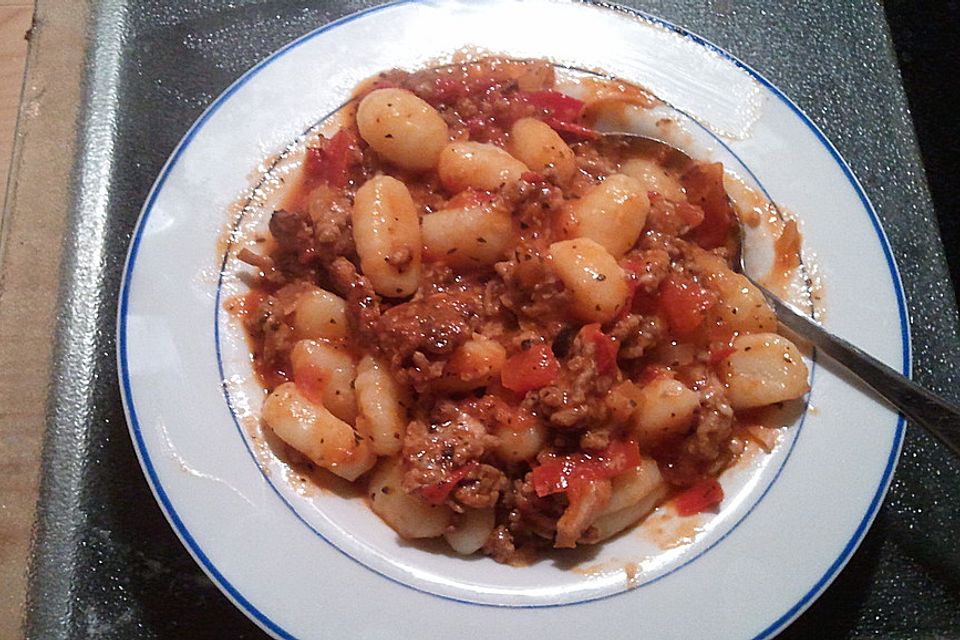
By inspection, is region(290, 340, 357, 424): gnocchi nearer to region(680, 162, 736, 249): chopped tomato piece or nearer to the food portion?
the food portion

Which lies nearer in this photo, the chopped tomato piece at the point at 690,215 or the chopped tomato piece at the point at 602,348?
the chopped tomato piece at the point at 602,348

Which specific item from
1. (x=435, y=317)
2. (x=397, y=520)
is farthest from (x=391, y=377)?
(x=397, y=520)

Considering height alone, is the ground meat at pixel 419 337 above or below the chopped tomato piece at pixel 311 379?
above

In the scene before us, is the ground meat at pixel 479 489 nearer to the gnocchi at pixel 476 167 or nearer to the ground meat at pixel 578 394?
the ground meat at pixel 578 394

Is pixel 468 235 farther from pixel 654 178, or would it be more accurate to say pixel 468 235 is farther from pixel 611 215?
pixel 654 178

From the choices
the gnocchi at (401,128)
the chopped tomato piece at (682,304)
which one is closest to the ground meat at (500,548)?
the chopped tomato piece at (682,304)

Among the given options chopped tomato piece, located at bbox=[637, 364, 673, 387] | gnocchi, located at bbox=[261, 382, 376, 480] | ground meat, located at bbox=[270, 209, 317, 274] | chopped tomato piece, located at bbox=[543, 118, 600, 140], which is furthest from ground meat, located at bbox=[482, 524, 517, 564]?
chopped tomato piece, located at bbox=[543, 118, 600, 140]

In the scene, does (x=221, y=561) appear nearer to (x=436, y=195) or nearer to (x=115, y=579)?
(x=115, y=579)
